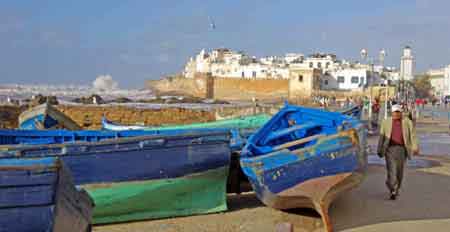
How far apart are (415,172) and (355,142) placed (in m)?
5.70

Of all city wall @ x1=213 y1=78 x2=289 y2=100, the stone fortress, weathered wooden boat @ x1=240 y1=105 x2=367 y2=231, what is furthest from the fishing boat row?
city wall @ x1=213 y1=78 x2=289 y2=100

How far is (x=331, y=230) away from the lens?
313 inches

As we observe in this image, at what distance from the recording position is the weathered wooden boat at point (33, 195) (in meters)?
4.81

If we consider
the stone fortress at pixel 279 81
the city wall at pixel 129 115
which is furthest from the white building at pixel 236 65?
the city wall at pixel 129 115

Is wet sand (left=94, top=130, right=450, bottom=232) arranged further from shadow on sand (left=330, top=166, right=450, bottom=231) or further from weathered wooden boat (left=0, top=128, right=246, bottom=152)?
weathered wooden boat (left=0, top=128, right=246, bottom=152)

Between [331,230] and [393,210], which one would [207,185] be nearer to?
[331,230]

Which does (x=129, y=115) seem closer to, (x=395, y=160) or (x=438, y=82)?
(x=395, y=160)

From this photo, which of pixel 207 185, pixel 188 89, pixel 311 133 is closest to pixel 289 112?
pixel 311 133

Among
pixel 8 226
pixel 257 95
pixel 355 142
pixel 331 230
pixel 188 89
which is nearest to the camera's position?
pixel 8 226

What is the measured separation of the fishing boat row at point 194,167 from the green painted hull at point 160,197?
16 millimetres

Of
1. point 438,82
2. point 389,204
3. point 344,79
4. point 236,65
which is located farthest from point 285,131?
point 438,82

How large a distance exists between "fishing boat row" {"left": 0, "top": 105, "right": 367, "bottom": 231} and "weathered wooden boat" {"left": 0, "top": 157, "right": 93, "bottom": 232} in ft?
9.03

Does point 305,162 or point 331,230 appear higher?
point 305,162

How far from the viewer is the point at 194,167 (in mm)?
9383
